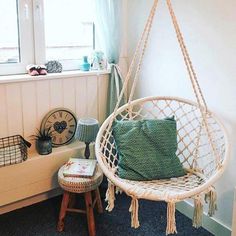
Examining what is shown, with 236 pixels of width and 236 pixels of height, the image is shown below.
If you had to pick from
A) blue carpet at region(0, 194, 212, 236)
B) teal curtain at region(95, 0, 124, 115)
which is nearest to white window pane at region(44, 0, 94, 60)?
teal curtain at region(95, 0, 124, 115)

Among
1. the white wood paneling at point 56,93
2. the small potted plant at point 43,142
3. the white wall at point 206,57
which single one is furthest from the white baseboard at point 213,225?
the white wood paneling at point 56,93

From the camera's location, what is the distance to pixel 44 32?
2617 millimetres

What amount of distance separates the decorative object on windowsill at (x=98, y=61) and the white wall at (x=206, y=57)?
37cm

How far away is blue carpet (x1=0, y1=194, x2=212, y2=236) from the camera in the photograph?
235 centimetres

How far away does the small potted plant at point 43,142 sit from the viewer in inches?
99.0

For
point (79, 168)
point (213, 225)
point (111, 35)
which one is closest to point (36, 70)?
point (111, 35)

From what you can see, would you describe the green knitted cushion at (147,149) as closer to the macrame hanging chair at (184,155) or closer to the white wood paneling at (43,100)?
the macrame hanging chair at (184,155)

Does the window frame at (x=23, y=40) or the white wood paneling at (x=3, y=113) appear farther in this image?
the window frame at (x=23, y=40)

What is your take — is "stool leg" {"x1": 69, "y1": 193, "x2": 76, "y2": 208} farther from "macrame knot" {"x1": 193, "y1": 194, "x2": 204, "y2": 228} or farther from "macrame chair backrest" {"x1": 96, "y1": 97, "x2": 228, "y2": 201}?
"macrame knot" {"x1": 193, "y1": 194, "x2": 204, "y2": 228}

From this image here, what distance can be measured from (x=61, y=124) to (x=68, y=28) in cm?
78

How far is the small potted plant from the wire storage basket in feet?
0.26

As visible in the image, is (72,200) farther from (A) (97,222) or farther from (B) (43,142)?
(B) (43,142)

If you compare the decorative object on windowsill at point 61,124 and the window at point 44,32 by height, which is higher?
the window at point 44,32

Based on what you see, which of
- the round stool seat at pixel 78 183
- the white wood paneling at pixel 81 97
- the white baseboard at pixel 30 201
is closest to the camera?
the round stool seat at pixel 78 183
